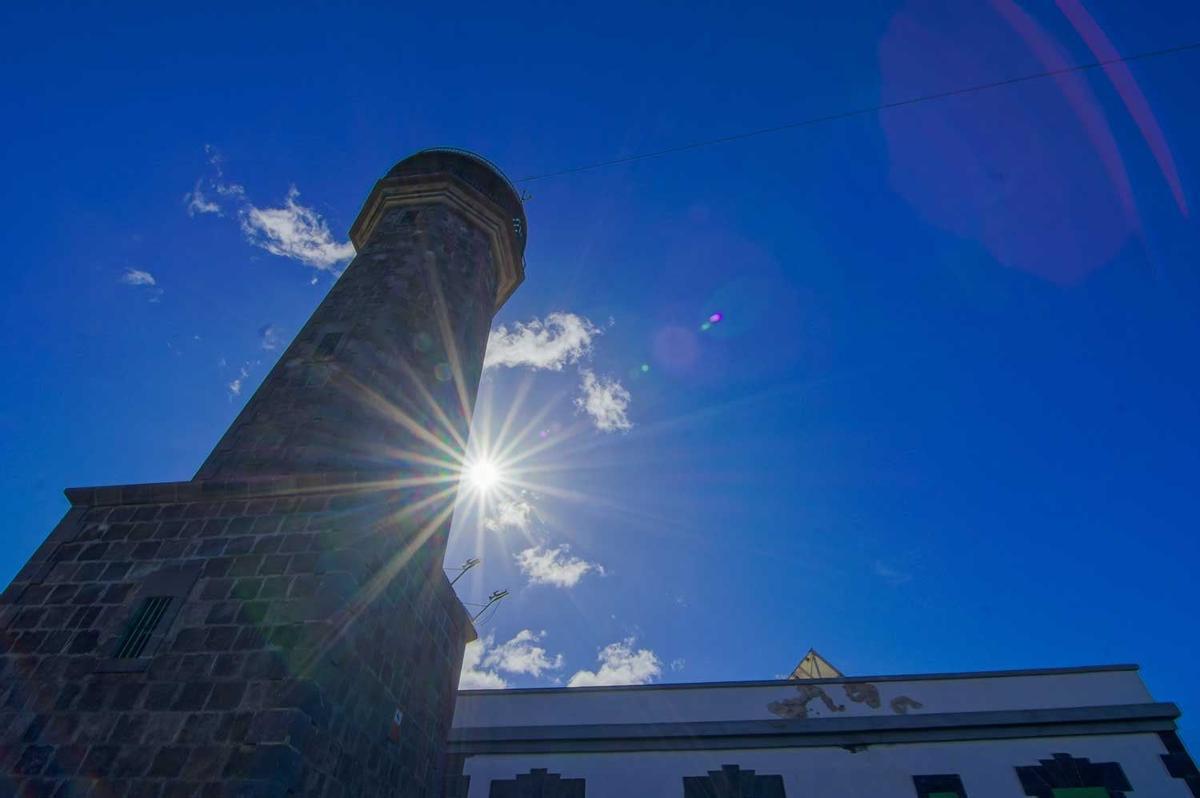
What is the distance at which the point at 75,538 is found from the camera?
6.59 meters

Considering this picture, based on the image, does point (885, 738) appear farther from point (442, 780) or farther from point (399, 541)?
point (399, 541)

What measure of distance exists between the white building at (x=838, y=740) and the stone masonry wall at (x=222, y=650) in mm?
2607

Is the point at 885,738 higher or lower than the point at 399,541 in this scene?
lower

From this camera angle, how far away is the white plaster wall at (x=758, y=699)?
916cm

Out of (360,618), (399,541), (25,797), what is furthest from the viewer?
(399,541)

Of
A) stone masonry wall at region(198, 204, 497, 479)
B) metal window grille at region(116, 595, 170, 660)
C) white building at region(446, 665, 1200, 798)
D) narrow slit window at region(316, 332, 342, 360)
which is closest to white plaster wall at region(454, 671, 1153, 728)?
white building at region(446, 665, 1200, 798)

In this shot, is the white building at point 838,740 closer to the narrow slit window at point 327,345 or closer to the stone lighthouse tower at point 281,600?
the stone lighthouse tower at point 281,600

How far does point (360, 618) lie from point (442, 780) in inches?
172

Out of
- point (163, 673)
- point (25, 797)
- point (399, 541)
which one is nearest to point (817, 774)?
point (399, 541)

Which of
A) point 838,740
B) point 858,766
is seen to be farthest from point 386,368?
point 858,766

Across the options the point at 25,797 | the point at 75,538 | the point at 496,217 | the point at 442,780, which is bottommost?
the point at 25,797

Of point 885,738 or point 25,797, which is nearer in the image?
point 25,797

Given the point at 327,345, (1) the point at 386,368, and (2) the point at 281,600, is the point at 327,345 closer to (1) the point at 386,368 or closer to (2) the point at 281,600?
(1) the point at 386,368

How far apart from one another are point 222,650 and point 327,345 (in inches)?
165
